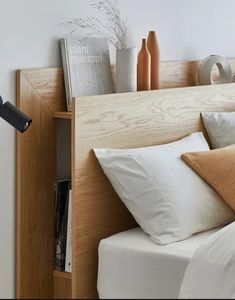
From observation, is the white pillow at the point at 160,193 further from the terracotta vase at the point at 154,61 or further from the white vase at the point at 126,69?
the terracotta vase at the point at 154,61

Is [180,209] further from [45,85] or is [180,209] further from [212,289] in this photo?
[212,289]

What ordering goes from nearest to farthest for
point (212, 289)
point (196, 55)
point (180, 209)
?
1. point (212, 289)
2. point (180, 209)
3. point (196, 55)

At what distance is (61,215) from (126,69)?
25.5 inches

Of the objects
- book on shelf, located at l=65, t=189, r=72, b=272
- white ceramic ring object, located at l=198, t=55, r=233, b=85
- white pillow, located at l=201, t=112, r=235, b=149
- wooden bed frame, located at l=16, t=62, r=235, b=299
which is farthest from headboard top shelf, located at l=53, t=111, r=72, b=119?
white ceramic ring object, located at l=198, t=55, r=233, b=85

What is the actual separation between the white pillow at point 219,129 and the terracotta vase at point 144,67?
1.25ft

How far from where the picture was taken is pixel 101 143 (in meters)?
2.53

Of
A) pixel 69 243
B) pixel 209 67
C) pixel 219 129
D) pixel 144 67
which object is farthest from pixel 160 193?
pixel 209 67

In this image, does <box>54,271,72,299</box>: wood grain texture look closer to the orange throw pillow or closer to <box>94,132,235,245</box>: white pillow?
<box>94,132,235,245</box>: white pillow

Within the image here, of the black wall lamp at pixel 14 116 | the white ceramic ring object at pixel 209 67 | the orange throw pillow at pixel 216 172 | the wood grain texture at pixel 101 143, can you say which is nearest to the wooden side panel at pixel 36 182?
the wood grain texture at pixel 101 143

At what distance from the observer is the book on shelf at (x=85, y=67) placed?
2615 millimetres

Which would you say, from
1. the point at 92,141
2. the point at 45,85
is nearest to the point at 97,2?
the point at 45,85

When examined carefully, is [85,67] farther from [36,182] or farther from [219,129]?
[219,129]

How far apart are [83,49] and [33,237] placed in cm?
76

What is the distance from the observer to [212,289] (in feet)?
3.03
